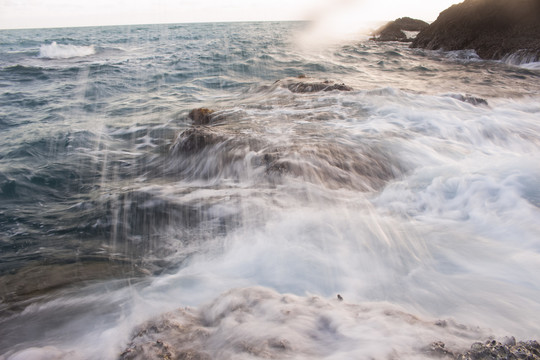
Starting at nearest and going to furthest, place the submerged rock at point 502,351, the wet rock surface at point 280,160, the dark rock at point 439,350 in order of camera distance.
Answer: the submerged rock at point 502,351
the dark rock at point 439,350
the wet rock surface at point 280,160

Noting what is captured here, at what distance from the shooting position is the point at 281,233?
3117mm

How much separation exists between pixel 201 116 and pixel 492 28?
15.7 meters

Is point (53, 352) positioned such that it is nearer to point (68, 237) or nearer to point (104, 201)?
point (68, 237)

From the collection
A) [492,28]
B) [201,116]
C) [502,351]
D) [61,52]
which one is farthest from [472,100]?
[61,52]

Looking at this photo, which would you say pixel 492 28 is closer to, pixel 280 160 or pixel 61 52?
pixel 280 160

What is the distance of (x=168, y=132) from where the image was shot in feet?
23.8

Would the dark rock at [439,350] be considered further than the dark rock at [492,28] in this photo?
No

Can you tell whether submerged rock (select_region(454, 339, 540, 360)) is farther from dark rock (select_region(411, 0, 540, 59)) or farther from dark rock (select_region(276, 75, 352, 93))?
dark rock (select_region(411, 0, 540, 59))

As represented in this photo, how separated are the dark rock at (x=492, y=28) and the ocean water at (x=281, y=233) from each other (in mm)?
8464

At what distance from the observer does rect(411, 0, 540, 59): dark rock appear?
13516mm

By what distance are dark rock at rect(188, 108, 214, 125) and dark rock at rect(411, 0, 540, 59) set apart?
13.0 m

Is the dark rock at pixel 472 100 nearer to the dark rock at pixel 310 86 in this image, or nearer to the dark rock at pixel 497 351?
the dark rock at pixel 310 86

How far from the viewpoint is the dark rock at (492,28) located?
44.3ft

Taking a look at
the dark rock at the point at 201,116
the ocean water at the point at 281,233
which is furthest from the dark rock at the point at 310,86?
the dark rock at the point at 201,116
